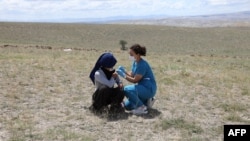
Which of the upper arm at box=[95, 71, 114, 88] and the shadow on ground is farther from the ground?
the upper arm at box=[95, 71, 114, 88]

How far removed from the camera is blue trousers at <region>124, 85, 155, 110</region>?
23.7 feet

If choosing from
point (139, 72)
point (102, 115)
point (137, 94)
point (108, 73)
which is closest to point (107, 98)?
point (102, 115)

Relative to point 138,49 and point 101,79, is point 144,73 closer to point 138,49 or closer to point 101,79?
point 138,49

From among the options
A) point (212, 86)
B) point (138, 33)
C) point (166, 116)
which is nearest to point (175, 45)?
point (138, 33)

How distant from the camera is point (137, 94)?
285 inches

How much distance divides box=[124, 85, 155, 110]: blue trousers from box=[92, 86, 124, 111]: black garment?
10.7 inches

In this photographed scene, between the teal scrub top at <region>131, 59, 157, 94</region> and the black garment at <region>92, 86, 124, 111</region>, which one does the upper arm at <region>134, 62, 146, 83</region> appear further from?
the black garment at <region>92, 86, 124, 111</region>

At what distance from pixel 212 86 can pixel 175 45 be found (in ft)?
149

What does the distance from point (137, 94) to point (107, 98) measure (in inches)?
25.4

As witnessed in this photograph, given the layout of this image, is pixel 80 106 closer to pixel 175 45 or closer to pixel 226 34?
pixel 175 45

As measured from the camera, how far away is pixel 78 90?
9.27 m

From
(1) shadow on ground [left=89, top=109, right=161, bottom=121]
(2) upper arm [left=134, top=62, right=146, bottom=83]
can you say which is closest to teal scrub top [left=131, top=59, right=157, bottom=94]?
(2) upper arm [left=134, top=62, right=146, bottom=83]

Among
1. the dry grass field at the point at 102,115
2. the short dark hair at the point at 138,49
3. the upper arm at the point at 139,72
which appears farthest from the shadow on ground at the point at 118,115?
the short dark hair at the point at 138,49

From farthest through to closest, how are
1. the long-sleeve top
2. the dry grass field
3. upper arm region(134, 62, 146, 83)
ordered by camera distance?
upper arm region(134, 62, 146, 83), the long-sleeve top, the dry grass field
